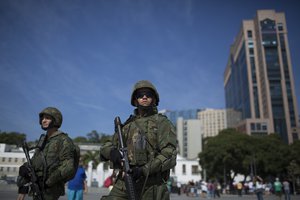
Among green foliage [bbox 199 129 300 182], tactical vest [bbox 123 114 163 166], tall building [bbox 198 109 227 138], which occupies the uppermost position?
tall building [bbox 198 109 227 138]

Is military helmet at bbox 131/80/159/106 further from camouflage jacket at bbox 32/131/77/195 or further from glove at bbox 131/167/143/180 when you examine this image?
camouflage jacket at bbox 32/131/77/195

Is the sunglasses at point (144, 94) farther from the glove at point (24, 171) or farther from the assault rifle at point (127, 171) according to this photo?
the glove at point (24, 171)

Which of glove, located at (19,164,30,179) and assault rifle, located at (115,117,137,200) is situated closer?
assault rifle, located at (115,117,137,200)

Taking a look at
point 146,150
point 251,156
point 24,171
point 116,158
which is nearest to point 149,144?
point 146,150

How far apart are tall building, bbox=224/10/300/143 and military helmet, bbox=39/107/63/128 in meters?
91.5

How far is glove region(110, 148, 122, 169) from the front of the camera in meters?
2.74

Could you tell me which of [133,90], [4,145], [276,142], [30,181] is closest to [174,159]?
[133,90]

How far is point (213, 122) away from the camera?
18488 cm

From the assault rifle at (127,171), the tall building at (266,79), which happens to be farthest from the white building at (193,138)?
the assault rifle at (127,171)

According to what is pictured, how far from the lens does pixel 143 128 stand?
3.10 meters

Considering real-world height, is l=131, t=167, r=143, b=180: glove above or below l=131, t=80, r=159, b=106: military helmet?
below

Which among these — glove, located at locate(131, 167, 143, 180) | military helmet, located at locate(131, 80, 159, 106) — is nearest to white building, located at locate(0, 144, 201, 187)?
military helmet, located at locate(131, 80, 159, 106)

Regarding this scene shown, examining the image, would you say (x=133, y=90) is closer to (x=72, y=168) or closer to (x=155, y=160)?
(x=155, y=160)

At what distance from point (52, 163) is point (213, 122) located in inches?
7380
